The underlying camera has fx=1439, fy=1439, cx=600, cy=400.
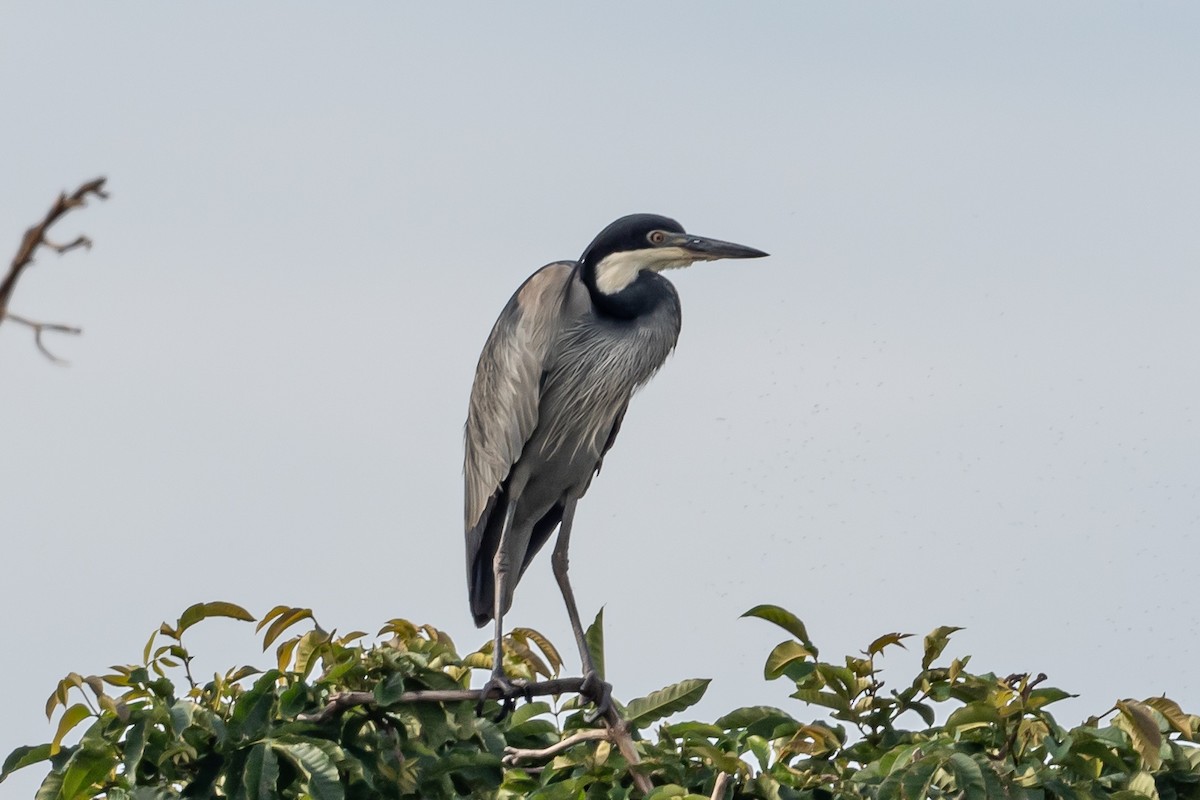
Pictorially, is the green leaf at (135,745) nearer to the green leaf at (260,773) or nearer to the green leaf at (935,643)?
the green leaf at (260,773)

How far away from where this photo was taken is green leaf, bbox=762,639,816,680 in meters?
3.24

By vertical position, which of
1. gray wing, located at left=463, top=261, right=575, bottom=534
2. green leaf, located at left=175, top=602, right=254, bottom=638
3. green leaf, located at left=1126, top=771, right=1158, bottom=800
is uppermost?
gray wing, located at left=463, top=261, right=575, bottom=534

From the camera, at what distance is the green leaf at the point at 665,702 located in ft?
10.9

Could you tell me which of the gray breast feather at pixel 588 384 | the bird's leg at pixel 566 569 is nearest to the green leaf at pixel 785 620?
A: the bird's leg at pixel 566 569

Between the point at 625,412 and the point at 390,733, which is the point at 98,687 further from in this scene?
the point at 625,412

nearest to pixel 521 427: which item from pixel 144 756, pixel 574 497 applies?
pixel 574 497

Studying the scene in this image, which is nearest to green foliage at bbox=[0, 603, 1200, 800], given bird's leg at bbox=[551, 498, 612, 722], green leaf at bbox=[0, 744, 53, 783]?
green leaf at bbox=[0, 744, 53, 783]

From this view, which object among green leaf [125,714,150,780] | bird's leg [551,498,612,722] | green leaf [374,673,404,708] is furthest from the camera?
bird's leg [551,498,612,722]

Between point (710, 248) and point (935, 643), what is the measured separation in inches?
107

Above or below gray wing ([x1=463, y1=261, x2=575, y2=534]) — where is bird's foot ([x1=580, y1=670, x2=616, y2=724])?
below

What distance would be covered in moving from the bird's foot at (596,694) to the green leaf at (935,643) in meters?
0.77

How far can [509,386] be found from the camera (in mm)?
5633

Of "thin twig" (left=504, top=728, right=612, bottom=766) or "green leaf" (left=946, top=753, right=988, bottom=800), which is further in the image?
"thin twig" (left=504, top=728, right=612, bottom=766)

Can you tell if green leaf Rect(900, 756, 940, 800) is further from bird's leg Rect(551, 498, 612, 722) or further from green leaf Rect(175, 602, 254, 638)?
bird's leg Rect(551, 498, 612, 722)
